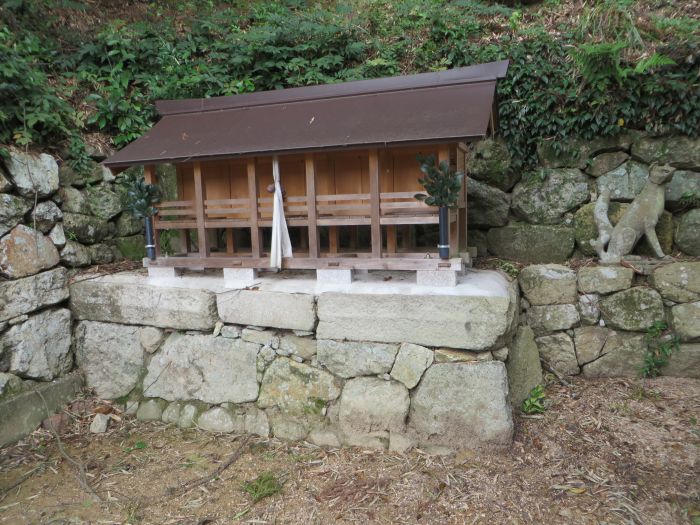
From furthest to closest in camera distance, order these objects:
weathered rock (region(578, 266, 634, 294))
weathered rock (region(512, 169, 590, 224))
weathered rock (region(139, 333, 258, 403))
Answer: weathered rock (region(512, 169, 590, 224))
weathered rock (region(578, 266, 634, 294))
weathered rock (region(139, 333, 258, 403))

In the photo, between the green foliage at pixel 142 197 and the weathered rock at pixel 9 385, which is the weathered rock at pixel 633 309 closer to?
the green foliage at pixel 142 197

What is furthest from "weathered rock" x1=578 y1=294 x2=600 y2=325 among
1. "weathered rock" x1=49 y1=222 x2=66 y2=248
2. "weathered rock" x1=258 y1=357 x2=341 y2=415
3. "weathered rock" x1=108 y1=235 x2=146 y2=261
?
"weathered rock" x1=49 y1=222 x2=66 y2=248

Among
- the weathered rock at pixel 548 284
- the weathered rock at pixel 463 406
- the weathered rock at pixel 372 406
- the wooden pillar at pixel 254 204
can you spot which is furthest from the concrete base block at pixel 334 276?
the weathered rock at pixel 548 284

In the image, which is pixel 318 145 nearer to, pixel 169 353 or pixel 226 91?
pixel 169 353

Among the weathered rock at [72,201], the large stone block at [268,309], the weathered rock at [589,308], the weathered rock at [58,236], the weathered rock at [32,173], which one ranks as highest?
the weathered rock at [32,173]

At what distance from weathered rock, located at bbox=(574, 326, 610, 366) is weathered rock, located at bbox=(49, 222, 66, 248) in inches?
231

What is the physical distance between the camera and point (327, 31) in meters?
6.73

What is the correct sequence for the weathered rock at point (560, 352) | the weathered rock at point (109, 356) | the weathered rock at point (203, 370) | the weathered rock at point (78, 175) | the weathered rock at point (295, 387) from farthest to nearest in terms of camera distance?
the weathered rock at point (78, 175) → the weathered rock at point (560, 352) → the weathered rock at point (109, 356) → the weathered rock at point (203, 370) → the weathered rock at point (295, 387)

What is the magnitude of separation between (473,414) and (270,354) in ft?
6.34

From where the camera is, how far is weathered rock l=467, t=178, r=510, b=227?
5.76 m

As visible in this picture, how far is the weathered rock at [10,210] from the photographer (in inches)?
175

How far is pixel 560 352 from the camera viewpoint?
4.97 m

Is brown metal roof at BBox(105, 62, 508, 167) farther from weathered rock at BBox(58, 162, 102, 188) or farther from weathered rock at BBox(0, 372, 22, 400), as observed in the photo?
weathered rock at BBox(0, 372, 22, 400)

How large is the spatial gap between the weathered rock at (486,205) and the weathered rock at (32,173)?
5.00 metres
